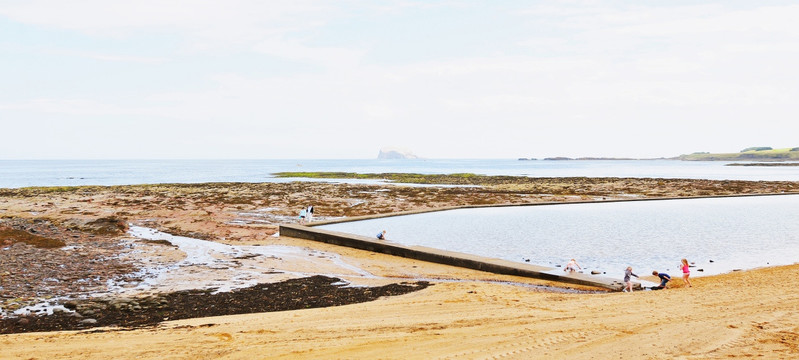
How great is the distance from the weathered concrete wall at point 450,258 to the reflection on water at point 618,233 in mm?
1880

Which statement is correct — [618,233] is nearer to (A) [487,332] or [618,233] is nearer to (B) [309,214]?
(B) [309,214]

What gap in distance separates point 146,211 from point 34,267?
19904 mm

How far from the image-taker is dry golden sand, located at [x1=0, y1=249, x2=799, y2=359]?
827 cm

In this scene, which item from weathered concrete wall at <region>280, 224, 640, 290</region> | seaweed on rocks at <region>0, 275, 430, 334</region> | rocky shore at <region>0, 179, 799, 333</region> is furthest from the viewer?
weathered concrete wall at <region>280, 224, 640, 290</region>

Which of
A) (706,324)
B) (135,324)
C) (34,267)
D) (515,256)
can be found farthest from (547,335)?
(34,267)

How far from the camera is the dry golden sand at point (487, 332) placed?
8.27 metres

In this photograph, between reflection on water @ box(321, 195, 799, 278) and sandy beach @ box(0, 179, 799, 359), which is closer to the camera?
sandy beach @ box(0, 179, 799, 359)

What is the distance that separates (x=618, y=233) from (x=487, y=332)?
1713 cm

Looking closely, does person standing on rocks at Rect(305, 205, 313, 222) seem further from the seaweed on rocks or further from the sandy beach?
the seaweed on rocks

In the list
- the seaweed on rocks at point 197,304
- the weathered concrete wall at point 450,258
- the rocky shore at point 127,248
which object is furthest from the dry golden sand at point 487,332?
the weathered concrete wall at point 450,258

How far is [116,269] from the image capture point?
16.5m

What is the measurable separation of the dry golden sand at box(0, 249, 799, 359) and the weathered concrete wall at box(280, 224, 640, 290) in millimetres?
1732

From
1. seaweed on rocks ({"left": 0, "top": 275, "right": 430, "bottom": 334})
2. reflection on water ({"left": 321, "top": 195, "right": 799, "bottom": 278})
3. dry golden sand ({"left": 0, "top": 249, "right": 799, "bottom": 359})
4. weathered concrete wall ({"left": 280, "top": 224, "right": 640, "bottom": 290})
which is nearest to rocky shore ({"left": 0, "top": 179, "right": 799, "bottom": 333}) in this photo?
seaweed on rocks ({"left": 0, "top": 275, "right": 430, "bottom": 334})

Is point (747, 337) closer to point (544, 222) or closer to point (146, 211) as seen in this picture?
point (544, 222)
